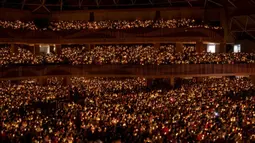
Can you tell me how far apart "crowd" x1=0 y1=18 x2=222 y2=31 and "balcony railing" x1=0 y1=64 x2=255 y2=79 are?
231 inches

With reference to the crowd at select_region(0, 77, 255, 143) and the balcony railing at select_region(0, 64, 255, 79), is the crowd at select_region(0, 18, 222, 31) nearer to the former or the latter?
the balcony railing at select_region(0, 64, 255, 79)

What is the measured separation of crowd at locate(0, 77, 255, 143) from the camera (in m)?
16.6

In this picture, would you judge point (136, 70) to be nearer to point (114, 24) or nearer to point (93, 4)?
point (114, 24)

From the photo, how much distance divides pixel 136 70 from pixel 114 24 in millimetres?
8547

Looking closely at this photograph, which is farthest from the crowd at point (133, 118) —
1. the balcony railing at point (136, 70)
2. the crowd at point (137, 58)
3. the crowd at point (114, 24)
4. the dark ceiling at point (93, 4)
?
the dark ceiling at point (93, 4)

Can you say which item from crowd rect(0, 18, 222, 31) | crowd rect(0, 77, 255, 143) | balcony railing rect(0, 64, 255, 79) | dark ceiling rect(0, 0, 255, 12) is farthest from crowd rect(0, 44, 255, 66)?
dark ceiling rect(0, 0, 255, 12)

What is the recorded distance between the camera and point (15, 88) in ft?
97.3

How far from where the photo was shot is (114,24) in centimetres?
3947

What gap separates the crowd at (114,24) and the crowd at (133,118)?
11758mm

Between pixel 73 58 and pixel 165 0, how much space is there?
44.9 feet

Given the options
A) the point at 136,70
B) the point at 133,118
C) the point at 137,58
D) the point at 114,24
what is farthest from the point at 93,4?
the point at 133,118

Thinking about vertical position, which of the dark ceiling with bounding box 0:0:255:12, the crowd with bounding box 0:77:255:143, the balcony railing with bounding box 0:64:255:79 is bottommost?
the crowd with bounding box 0:77:255:143

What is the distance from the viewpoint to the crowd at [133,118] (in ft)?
54.6

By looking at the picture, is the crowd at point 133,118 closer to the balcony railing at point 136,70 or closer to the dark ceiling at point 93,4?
the balcony railing at point 136,70
